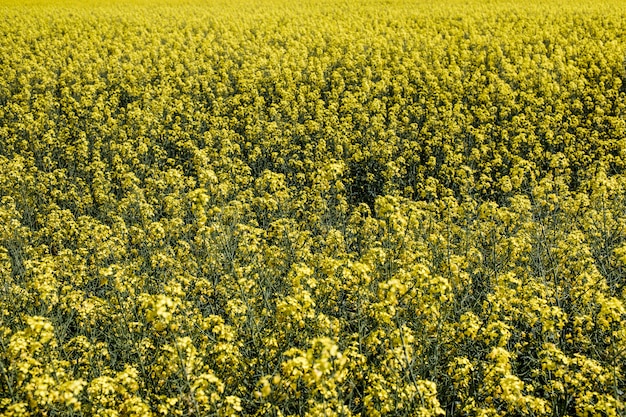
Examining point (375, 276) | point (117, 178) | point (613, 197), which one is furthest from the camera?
point (117, 178)

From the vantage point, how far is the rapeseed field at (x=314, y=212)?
21.6 ft

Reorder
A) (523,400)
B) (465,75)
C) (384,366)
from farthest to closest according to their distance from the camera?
1. (465,75)
2. (384,366)
3. (523,400)

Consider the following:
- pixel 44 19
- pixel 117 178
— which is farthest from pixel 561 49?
pixel 44 19

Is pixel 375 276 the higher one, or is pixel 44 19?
pixel 44 19

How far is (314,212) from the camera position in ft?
43.6

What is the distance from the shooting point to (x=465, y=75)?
2422 centimetres

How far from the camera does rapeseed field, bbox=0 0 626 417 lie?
6574 millimetres

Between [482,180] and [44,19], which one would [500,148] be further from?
[44,19]

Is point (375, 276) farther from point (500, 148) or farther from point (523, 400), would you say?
point (500, 148)

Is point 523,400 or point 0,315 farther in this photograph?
point 0,315

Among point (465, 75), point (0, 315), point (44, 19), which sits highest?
point (44, 19)

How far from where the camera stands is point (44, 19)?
3572 centimetres

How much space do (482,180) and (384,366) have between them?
9.04m

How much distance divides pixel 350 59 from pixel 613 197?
15706 millimetres
